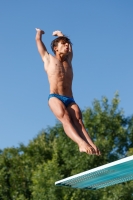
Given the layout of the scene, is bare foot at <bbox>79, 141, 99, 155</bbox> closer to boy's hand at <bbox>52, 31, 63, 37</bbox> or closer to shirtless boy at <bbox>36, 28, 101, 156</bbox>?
shirtless boy at <bbox>36, 28, 101, 156</bbox>

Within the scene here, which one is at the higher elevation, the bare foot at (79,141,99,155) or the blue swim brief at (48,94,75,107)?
the blue swim brief at (48,94,75,107)

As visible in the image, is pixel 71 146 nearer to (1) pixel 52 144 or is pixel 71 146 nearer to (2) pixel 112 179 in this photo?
(1) pixel 52 144

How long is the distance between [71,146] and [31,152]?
243 centimetres

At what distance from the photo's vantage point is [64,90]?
233 inches

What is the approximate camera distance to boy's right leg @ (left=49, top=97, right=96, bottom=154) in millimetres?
5445

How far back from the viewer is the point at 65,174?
1858cm

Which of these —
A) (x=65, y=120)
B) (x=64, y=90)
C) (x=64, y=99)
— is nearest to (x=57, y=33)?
(x=64, y=90)

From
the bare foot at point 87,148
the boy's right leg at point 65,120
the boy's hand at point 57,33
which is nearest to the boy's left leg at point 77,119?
the boy's right leg at point 65,120

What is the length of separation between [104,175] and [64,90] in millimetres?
2069

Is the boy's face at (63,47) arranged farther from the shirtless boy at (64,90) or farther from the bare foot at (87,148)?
the bare foot at (87,148)

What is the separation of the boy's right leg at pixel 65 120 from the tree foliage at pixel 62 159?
1121cm

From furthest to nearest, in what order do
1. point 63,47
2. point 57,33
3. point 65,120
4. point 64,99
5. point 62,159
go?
point 62,159
point 57,33
point 63,47
point 64,99
point 65,120

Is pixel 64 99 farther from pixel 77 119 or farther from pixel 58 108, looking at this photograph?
pixel 77 119

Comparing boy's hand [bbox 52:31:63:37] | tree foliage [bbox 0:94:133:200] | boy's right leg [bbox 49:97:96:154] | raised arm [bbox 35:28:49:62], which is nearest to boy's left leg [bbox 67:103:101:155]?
boy's right leg [bbox 49:97:96:154]
